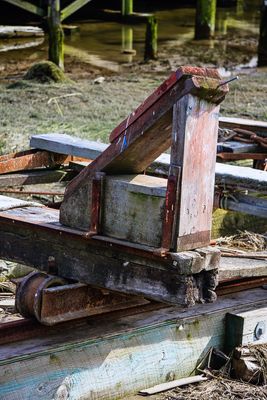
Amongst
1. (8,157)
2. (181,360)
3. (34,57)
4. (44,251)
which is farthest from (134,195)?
(34,57)

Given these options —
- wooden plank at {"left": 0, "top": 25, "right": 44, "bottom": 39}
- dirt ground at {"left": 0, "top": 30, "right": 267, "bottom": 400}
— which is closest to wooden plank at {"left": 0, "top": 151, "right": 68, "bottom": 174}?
dirt ground at {"left": 0, "top": 30, "right": 267, "bottom": 400}

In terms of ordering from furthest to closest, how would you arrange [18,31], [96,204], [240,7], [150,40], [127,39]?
1. [240,7]
2. [127,39]
3. [18,31]
4. [150,40]
5. [96,204]

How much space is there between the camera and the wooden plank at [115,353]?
4918mm

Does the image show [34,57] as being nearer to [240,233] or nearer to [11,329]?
[240,233]

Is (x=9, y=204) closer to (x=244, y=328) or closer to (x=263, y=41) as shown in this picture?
(x=244, y=328)

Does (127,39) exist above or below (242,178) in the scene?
below

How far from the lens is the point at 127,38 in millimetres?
22406

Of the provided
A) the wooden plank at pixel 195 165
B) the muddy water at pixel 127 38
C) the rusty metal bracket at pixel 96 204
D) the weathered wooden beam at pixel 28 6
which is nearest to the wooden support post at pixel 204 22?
the muddy water at pixel 127 38

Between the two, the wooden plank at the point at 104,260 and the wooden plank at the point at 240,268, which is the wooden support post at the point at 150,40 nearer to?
the wooden plank at the point at 240,268

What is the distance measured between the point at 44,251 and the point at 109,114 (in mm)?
6763

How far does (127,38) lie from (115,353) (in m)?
17.7

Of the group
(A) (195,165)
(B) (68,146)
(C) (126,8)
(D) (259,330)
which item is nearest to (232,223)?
(B) (68,146)

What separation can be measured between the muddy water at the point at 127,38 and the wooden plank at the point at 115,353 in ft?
42.5

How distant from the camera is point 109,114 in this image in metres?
12.0
